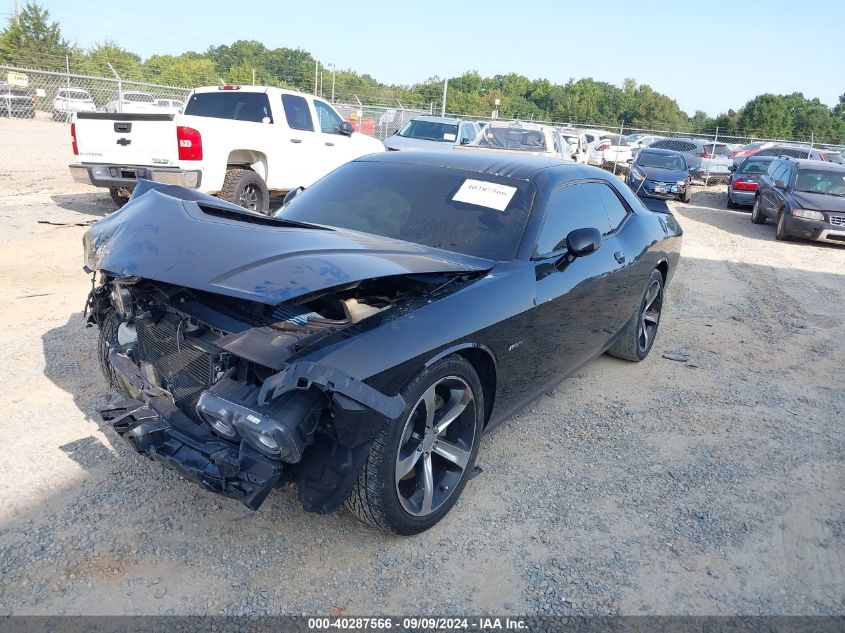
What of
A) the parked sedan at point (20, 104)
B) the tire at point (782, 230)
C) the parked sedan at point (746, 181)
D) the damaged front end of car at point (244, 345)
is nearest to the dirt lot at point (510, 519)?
the damaged front end of car at point (244, 345)

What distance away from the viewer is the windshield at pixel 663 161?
18.0 m

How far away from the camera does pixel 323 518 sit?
2.99 metres

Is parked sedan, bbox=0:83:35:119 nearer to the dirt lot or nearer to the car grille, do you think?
the dirt lot

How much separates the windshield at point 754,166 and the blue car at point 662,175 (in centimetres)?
140

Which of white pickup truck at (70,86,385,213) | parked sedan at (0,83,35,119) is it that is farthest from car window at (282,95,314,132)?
parked sedan at (0,83,35,119)

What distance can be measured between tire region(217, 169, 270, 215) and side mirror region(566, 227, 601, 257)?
6253 millimetres

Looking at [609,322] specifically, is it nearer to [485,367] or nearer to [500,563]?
[485,367]

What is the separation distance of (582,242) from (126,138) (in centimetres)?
717

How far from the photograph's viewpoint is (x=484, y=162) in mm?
4148

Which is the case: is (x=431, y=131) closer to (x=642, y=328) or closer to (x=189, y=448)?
(x=642, y=328)

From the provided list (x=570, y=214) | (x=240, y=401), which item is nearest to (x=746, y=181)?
(x=570, y=214)

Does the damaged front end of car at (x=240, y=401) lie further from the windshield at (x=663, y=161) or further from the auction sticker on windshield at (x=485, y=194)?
the windshield at (x=663, y=161)

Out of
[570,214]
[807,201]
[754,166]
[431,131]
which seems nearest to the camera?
[570,214]

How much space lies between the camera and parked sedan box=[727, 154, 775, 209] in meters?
16.9
